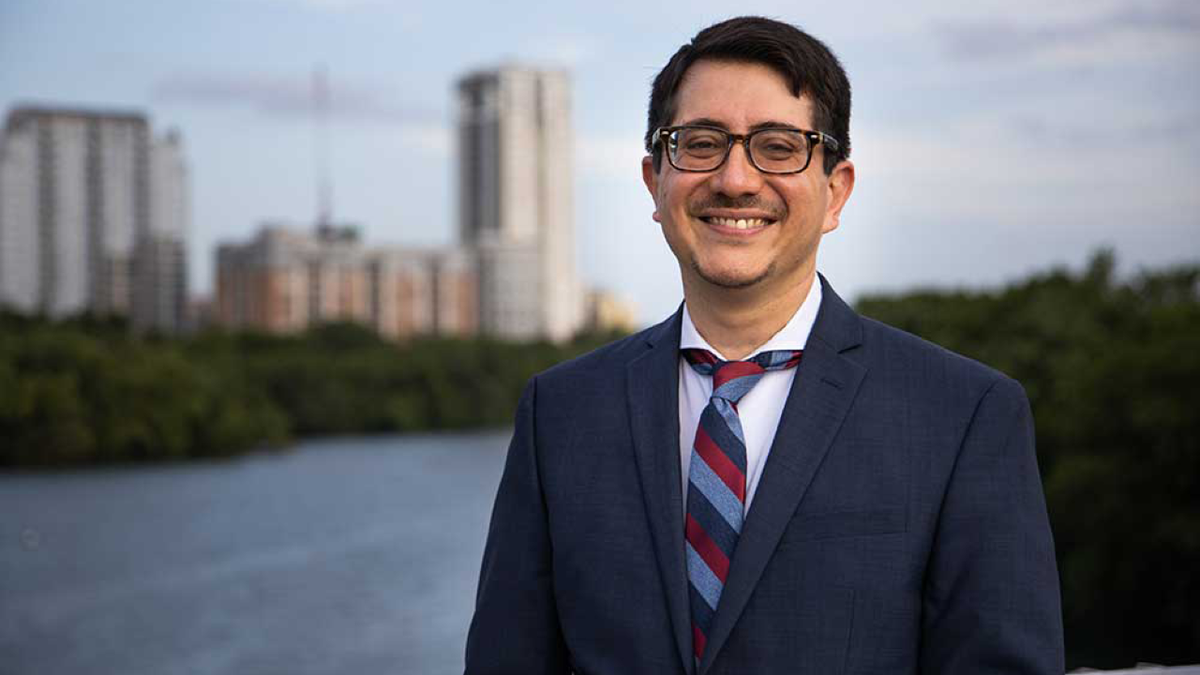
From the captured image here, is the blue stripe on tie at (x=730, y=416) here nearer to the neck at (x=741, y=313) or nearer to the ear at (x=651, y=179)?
the neck at (x=741, y=313)

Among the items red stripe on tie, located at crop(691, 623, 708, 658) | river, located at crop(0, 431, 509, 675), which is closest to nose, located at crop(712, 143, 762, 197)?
red stripe on tie, located at crop(691, 623, 708, 658)

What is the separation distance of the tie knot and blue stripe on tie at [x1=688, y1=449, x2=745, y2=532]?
10cm

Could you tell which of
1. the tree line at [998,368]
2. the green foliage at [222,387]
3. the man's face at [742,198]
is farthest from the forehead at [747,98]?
the green foliage at [222,387]

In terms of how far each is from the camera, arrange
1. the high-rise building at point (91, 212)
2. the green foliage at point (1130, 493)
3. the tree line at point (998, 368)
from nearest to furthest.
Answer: the green foliage at point (1130, 493) < the tree line at point (998, 368) < the high-rise building at point (91, 212)

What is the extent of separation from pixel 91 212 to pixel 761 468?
87854mm

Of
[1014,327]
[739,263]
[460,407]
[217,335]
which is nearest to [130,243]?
[217,335]

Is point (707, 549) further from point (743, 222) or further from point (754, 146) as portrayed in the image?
point (754, 146)

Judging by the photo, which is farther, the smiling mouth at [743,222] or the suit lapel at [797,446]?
the smiling mouth at [743,222]

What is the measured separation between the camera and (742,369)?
195 cm

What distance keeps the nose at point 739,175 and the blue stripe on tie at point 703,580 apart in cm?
52

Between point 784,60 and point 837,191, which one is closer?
point 784,60

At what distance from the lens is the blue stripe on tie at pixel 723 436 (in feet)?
6.28

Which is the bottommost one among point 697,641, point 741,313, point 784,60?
point 697,641

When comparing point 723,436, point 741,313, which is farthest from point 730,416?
point 741,313
